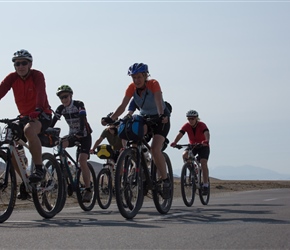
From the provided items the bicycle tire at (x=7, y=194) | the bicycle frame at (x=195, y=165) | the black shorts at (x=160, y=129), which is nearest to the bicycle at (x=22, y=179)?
the bicycle tire at (x=7, y=194)

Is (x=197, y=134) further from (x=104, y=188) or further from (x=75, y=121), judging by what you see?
(x=75, y=121)

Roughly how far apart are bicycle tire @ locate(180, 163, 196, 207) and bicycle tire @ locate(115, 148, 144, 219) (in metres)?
4.48

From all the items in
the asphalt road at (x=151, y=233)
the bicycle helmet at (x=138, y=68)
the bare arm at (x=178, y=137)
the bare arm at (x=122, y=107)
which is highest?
the bicycle helmet at (x=138, y=68)

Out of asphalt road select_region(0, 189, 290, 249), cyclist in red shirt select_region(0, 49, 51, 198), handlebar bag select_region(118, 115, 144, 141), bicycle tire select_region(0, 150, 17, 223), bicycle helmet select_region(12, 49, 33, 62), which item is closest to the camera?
asphalt road select_region(0, 189, 290, 249)

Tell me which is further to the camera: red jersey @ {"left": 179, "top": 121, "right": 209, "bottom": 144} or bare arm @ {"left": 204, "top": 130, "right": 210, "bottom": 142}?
red jersey @ {"left": 179, "top": 121, "right": 209, "bottom": 144}

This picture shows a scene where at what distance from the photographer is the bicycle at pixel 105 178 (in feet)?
44.8

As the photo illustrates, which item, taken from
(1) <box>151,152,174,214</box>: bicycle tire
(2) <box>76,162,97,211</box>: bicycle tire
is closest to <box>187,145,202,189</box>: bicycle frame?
(2) <box>76,162,97,211</box>: bicycle tire

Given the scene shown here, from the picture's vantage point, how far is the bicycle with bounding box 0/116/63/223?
9398 millimetres

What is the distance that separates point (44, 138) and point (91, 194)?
8.96ft

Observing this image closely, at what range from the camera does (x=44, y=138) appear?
10.4m

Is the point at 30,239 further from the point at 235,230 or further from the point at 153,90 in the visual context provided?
the point at 153,90

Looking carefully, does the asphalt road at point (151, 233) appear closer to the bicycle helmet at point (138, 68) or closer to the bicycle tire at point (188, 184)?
the bicycle helmet at point (138, 68)

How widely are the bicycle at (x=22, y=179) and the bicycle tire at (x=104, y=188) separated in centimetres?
315

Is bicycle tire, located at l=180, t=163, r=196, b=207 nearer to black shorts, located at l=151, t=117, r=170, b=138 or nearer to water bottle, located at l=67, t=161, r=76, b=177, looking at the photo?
water bottle, located at l=67, t=161, r=76, b=177
